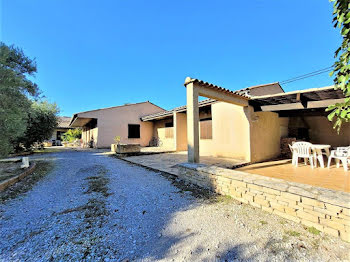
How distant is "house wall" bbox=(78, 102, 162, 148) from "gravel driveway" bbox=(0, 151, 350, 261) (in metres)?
11.5

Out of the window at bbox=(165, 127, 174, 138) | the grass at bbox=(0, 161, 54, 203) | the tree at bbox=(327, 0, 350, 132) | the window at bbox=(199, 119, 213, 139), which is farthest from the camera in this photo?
the window at bbox=(165, 127, 174, 138)

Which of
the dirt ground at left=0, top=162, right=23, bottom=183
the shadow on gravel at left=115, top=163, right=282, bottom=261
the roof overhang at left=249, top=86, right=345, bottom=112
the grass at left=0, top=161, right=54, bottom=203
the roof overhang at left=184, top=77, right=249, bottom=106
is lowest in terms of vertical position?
the shadow on gravel at left=115, top=163, right=282, bottom=261

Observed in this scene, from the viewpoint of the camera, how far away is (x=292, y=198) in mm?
2492

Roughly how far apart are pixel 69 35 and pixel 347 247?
525 inches

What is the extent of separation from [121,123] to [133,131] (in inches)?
58.4

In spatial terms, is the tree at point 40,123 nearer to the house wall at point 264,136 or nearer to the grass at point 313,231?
the house wall at point 264,136

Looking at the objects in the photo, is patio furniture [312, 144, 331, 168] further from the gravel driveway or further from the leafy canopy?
the leafy canopy

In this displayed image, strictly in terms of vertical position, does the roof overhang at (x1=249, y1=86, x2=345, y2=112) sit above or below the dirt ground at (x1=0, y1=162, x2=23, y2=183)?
above

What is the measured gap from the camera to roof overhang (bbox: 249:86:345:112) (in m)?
4.70

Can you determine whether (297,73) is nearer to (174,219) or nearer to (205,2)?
(205,2)

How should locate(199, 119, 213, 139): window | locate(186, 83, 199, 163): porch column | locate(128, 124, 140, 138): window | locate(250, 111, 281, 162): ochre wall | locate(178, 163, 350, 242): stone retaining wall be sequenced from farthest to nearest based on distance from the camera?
locate(128, 124, 140, 138): window
locate(199, 119, 213, 139): window
locate(250, 111, 281, 162): ochre wall
locate(186, 83, 199, 163): porch column
locate(178, 163, 350, 242): stone retaining wall

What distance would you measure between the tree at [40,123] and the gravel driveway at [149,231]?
31.6 feet

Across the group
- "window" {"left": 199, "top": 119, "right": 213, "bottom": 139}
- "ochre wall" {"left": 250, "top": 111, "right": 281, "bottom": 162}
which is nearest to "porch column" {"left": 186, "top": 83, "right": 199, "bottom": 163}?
"ochre wall" {"left": 250, "top": 111, "right": 281, "bottom": 162}

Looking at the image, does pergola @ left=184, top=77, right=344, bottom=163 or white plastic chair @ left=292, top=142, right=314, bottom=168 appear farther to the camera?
white plastic chair @ left=292, top=142, right=314, bottom=168
